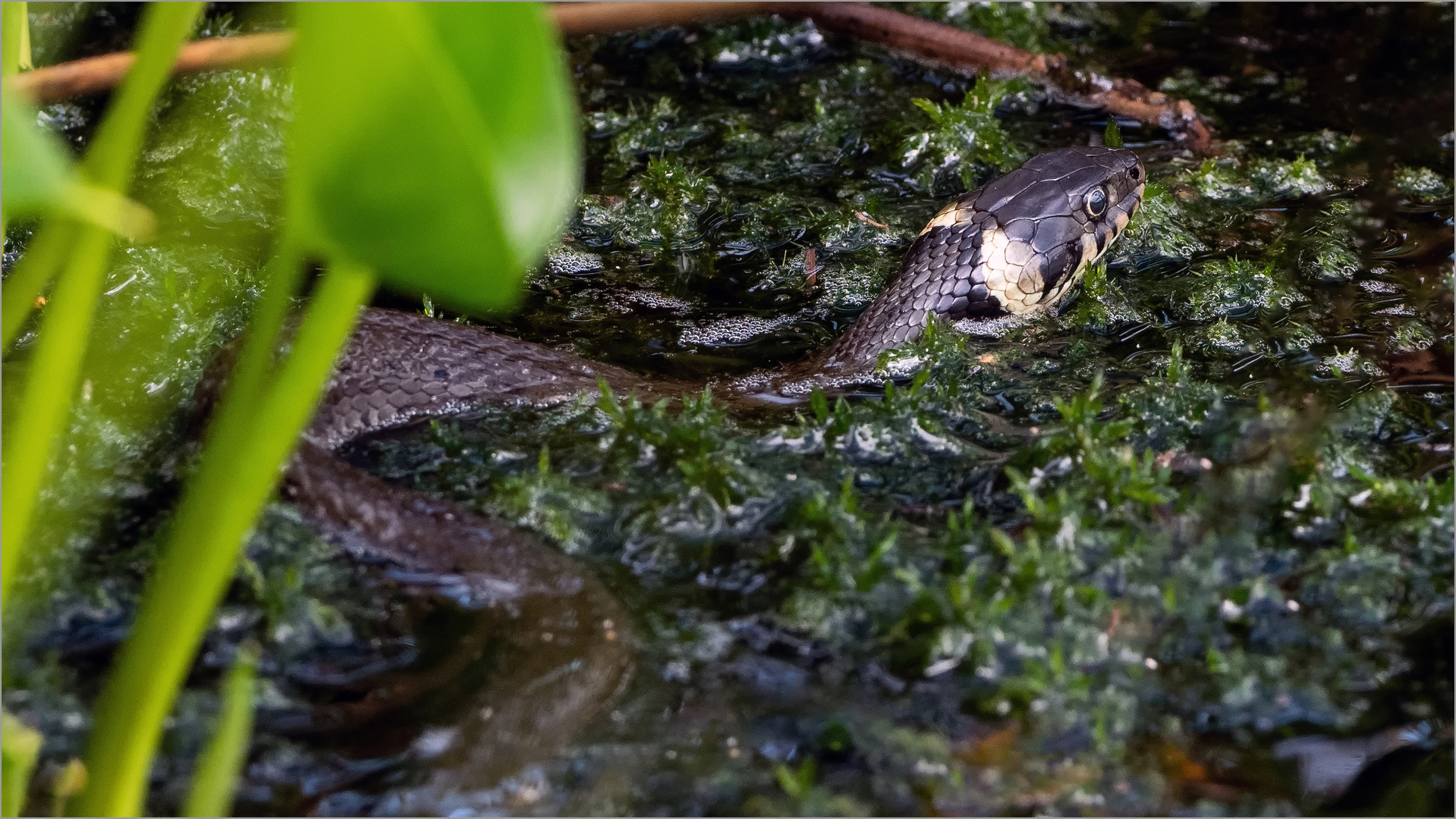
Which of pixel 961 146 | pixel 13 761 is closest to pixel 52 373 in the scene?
pixel 13 761

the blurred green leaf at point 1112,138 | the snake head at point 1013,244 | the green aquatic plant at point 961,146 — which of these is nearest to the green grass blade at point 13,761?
the snake head at point 1013,244

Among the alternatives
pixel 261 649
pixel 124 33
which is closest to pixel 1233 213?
pixel 261 649

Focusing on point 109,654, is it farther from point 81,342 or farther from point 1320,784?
point 1320,784

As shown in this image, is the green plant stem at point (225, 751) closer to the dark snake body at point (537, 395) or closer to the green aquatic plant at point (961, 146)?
the dark snake body at point (537, 395)

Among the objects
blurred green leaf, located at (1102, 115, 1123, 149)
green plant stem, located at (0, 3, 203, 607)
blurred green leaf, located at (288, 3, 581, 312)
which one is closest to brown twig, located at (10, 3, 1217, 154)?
blurred green leaf, located at (1102, 115, 1123, 149)

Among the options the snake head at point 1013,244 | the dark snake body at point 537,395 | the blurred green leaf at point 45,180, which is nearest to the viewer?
the blurred green leaf at point 45,180

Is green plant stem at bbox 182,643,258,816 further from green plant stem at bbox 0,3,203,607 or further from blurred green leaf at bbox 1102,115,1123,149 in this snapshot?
blurred green leaf at bbox 1102,115,1123,149

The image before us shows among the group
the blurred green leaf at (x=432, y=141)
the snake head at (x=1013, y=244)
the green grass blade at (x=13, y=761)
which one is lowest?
the snake head at (x=1013, y=244)
